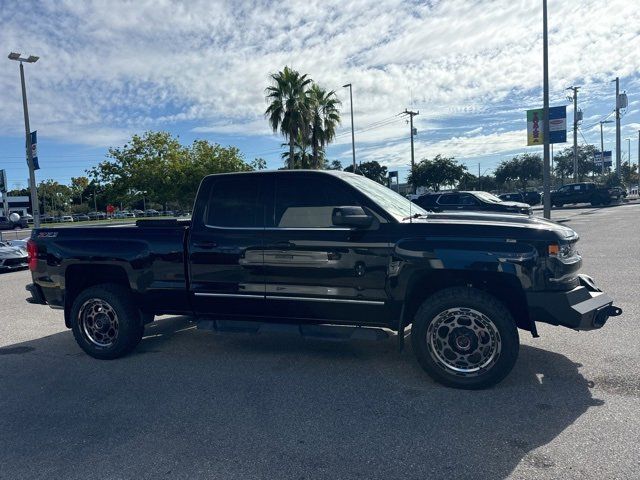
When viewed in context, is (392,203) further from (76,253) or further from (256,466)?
(76,253)

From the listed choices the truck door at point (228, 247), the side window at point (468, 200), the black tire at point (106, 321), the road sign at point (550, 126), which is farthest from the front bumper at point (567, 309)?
the road sign at point (550, 126)

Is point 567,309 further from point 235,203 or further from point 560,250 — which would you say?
point 235,203

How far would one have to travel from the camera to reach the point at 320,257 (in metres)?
4.49

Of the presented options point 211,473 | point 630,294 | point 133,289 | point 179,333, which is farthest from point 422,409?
point 630,294

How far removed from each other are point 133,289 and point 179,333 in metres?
1.29

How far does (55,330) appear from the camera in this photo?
6.61 m

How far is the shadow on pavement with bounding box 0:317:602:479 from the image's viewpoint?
10.2 ft

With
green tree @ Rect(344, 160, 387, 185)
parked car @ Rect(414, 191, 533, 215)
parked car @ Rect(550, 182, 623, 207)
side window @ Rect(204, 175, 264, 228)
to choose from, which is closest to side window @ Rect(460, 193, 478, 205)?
parked car @ Rect(414, 191, 533, 215)

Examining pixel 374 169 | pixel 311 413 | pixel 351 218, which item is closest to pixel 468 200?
pixel 351 218

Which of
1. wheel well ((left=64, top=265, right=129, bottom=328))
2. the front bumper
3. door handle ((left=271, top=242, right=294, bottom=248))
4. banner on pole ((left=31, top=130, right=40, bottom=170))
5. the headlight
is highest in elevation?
banner on pole ((left=31, top=130, right=40, bottom=170))

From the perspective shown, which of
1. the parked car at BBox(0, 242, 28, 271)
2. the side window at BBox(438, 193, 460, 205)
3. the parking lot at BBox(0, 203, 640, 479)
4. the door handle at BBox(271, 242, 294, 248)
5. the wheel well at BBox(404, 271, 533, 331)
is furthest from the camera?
the side window at BBox(438, 193, 460, 205)

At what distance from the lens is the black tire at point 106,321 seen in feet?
17.0

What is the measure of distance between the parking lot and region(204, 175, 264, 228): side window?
1.43 m

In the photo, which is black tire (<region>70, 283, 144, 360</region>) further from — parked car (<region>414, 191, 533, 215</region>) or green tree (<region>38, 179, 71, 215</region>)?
green tree (<region>38, 179, 71, 215</region>)
